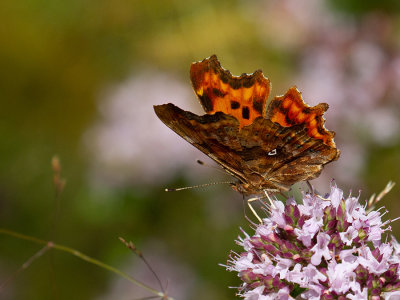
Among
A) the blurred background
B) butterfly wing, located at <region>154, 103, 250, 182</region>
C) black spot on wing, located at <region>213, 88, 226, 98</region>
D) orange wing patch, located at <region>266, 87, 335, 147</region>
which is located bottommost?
butterfly wing, located at <region>154, 103, 250, 182</region>

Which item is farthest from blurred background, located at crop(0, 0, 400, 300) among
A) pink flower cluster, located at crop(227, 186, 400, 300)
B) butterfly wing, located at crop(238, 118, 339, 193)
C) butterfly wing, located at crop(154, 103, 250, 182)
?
pink flower cluster, located at crop(227, 186, 400, 300)

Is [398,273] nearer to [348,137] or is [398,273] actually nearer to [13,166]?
[348,137]

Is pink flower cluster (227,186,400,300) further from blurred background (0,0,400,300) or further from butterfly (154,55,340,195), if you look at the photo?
blurred background (0,0,400,300)

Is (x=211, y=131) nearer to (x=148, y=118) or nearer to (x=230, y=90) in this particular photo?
(x=230, y=90)

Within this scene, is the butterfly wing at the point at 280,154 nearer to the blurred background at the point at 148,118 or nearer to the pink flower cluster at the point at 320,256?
the pink flower cluster at the point at 320,256

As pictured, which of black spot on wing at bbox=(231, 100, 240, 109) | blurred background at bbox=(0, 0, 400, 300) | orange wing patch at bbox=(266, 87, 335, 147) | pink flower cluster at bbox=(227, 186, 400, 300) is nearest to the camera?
pink flower cluster at bbox=(227, 186, 400, 300)

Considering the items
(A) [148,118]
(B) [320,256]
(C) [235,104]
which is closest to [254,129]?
(C) [235,104]

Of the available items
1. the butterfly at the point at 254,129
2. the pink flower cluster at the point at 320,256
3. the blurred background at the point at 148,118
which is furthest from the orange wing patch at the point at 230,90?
the blurred background at the point at 148,118
